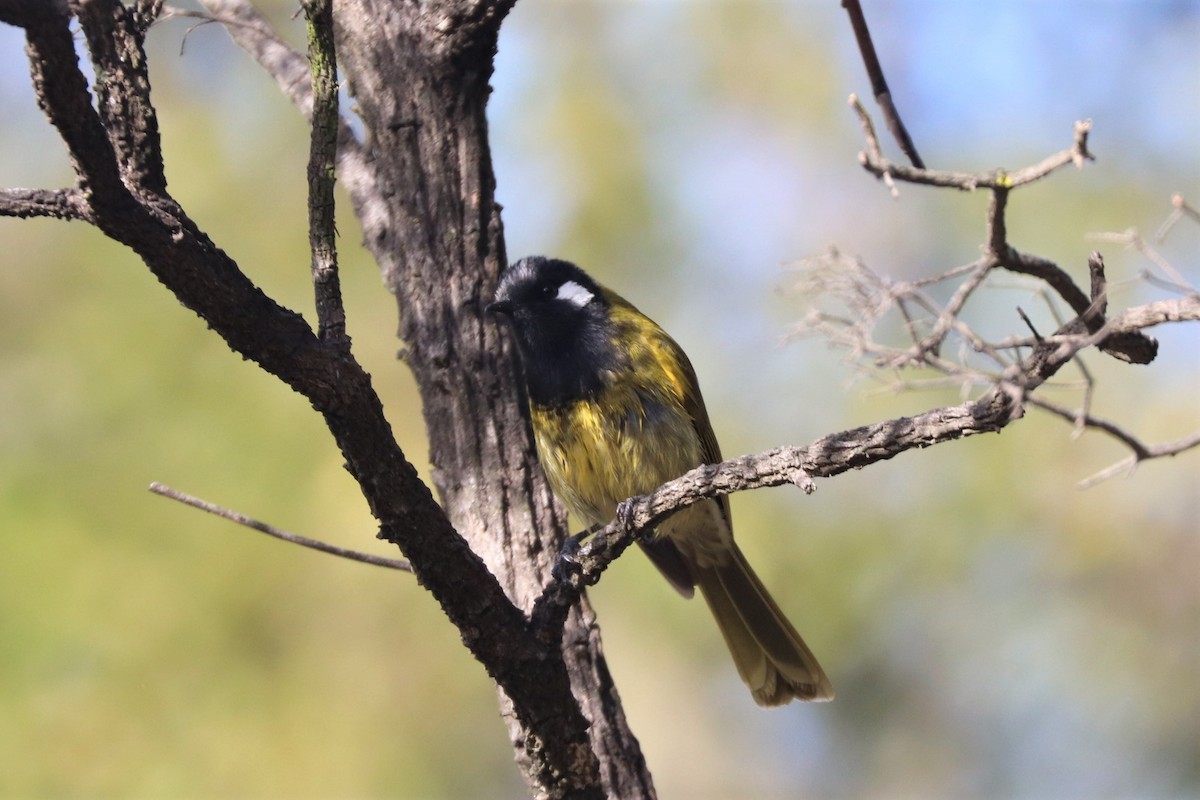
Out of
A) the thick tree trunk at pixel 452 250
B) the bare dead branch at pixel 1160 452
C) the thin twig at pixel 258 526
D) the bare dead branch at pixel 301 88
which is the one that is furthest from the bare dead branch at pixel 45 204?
the bare dead branch at pixel 1160 452

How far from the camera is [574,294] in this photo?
4637mm

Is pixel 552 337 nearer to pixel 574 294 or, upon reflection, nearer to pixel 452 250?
pixel 574 294

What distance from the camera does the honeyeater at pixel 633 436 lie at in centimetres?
406

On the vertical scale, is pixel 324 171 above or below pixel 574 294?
below

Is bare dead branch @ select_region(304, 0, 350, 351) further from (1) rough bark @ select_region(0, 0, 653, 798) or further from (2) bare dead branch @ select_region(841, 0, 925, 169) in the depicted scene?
(2) bare dead branch @ select_region(841, 0, 925, 169)

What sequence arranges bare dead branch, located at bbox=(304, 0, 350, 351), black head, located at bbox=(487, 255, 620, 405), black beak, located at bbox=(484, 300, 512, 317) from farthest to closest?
1. black head, located at bbox=(487, 255, 620, 405)
2. black beak, located at bbox=(484, 300, 512, 317)
3. bare dead branch, located at bbox=(304, 0, 350, 351)

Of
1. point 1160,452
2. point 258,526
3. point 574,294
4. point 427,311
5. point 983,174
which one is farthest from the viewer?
point 574,294

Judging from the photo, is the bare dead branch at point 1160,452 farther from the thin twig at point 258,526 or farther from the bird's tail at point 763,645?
the thin twig at point 258,526

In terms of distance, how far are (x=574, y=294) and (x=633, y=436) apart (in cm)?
79

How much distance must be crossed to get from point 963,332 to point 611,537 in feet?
3.29

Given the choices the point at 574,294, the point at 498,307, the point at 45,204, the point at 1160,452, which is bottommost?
the point at 1160,452

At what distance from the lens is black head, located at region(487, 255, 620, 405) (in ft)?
13.2

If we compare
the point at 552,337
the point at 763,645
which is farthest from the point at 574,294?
the point at 763,645

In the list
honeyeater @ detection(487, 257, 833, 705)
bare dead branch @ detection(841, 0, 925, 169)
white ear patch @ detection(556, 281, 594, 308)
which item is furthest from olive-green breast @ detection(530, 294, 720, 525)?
bare dead branch @ detection(841, 0, 925, 169)
